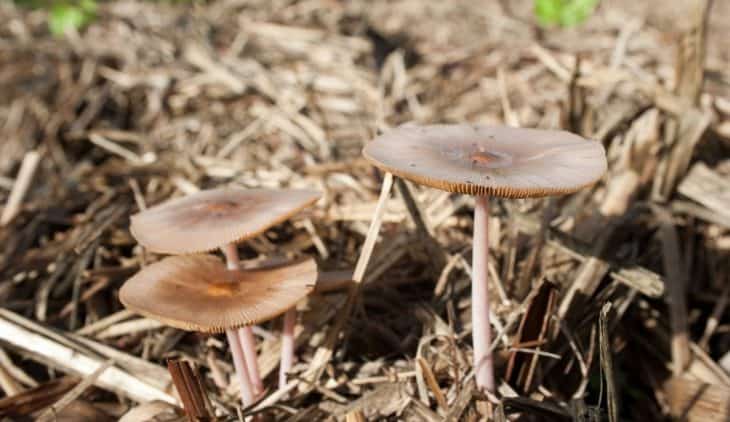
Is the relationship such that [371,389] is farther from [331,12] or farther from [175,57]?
[331,12]

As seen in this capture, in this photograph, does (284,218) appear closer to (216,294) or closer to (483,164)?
(216,294)

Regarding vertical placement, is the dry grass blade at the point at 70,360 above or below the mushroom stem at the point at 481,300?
below

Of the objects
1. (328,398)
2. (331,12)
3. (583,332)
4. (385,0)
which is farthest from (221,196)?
(385,0)

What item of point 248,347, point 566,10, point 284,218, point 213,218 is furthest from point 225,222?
point 566,10

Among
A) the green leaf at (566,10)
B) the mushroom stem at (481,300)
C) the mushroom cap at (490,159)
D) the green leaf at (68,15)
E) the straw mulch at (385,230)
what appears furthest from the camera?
the green leaf at (68,15)

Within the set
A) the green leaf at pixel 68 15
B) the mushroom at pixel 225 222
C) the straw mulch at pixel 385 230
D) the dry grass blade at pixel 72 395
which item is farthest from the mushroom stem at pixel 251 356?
the green leaf at pixel 68 15

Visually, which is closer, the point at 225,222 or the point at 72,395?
the point at 225,222

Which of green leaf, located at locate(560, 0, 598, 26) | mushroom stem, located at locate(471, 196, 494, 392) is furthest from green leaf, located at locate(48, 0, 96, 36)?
mushroom stem, located at locate(471, 196, 494, 392)

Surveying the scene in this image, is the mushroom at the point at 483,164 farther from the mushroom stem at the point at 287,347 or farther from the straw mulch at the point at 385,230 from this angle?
the mushroom stem at the point at 287,347
